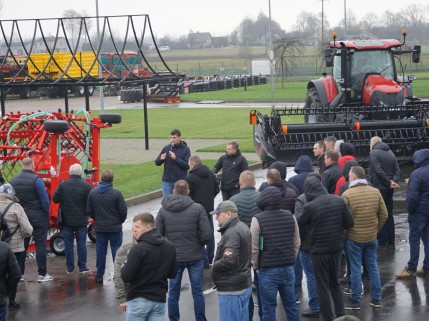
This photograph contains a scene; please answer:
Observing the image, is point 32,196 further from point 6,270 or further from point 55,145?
point 6,270

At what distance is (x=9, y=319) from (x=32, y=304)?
0.65 m

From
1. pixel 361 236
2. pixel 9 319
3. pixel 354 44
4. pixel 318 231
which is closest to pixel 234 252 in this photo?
pixel 318 231

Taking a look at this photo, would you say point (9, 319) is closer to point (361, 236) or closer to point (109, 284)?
point (109, 284)

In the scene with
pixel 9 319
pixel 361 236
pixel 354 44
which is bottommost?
pixel 9 319

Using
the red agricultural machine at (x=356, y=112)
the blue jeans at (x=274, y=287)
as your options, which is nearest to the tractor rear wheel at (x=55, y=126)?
the blue jeans at (x=274, y=287)

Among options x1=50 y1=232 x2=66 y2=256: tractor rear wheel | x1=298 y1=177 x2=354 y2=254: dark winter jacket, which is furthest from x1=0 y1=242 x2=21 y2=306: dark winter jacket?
x1=50 y1=232 x2=66 y2=256: tractor rear wheel

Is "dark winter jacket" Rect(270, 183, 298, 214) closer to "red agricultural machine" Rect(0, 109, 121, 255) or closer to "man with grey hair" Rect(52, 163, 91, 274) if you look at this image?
Answer: "man with grey hair" Rect(52, 163, 91, 274)

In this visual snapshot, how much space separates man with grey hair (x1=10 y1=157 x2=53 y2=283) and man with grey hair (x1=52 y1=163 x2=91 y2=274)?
0.35 metres

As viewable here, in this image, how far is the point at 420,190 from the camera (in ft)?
40.3

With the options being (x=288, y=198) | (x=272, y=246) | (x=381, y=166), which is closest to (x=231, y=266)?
(x=272, y=246)

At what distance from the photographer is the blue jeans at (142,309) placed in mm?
8430

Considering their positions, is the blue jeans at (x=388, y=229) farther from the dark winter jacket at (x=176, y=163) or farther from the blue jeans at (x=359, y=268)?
the dark winter jacket at (x=176, y=163)

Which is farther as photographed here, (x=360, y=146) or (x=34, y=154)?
(x=360, y=146)

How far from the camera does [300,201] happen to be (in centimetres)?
1084
